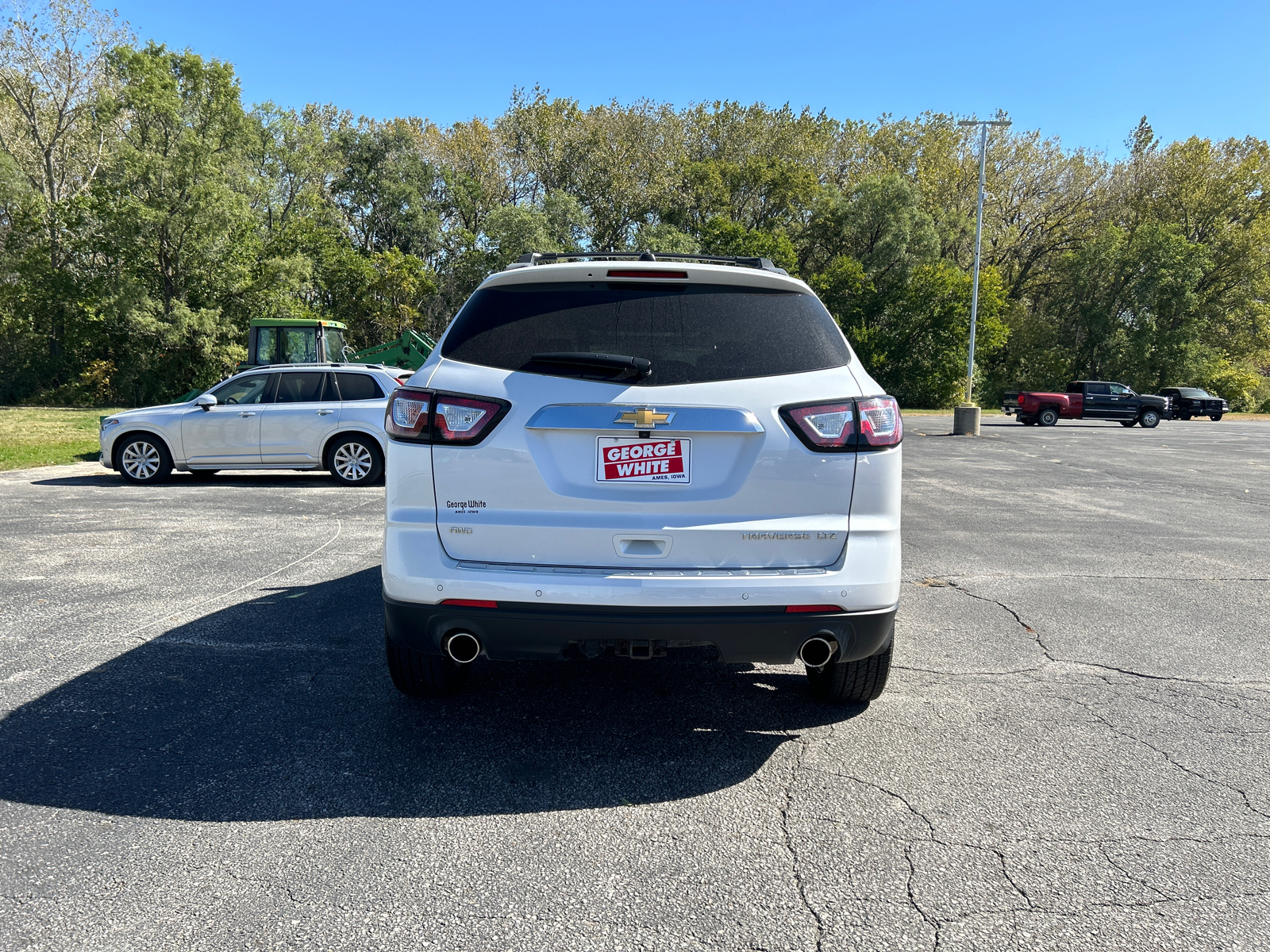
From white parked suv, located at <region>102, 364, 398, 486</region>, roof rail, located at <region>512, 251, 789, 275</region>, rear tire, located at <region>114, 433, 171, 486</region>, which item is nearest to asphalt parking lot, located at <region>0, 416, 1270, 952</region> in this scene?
roof rail, located at <region>512, 251, 789, 275</region>

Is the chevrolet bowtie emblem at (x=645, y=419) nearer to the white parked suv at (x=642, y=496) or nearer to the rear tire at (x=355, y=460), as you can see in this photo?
the white parked suv at (x=642, y=496)

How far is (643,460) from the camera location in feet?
10.4

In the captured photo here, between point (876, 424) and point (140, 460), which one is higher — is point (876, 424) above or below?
above

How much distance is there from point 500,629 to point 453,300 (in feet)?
171

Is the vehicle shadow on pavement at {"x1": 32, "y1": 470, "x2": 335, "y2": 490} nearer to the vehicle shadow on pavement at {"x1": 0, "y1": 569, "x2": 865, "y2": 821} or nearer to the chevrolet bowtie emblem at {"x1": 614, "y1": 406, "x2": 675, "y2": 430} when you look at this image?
the vehicle shadow on pavement at {"x1": 0, "y1": 569, "x2": 865, "y2": 821}

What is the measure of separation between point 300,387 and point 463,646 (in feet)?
34.4

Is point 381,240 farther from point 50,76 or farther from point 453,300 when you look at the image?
point 50,76

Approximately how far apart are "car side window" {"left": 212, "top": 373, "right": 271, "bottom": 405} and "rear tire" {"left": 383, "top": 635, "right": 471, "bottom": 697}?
9.81m

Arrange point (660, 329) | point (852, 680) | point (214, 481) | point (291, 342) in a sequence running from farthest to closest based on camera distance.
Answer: point (291, 342), point (214, 481), point (852, 680), point (660, 329)

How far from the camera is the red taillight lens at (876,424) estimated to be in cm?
325

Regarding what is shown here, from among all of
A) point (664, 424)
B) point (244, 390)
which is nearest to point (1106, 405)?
point (244, 390)

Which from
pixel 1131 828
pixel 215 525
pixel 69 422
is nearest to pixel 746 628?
pixel 1131 828

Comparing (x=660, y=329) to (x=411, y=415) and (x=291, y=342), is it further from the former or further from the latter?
(x=291, y=342)

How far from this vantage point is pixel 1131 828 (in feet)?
9.70
